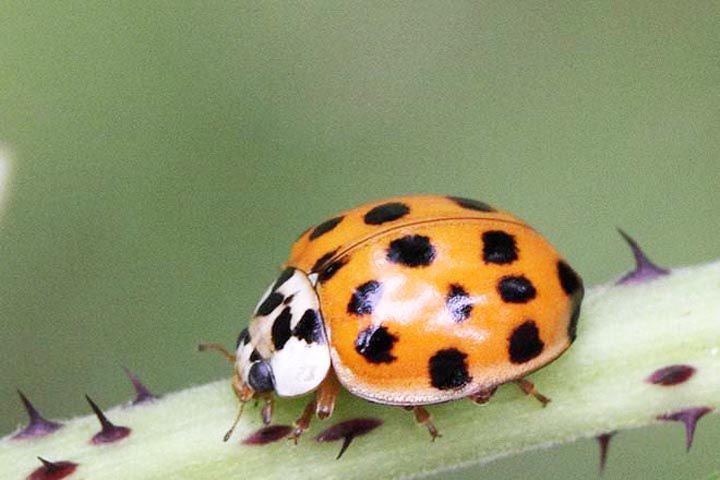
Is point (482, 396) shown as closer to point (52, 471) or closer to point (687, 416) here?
point (687, 416)

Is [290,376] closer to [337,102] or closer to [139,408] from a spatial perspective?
[139,408]

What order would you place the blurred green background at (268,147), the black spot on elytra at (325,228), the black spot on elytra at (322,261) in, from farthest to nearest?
the blurred green background at (268,147) < the black spot on elytra at (325,228) < the black spot on elytra at (322,261)

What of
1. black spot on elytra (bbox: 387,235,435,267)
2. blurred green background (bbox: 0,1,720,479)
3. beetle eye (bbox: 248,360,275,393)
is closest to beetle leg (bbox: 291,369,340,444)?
beetle eye (bbox: 248,360,275,393)

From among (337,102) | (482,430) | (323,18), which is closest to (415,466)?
(482,430)

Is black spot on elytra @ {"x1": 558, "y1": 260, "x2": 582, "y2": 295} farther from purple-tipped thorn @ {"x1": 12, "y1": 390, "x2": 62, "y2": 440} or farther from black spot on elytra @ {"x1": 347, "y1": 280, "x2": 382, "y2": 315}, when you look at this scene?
purple-tipped thorn @ {"x1": 12, "y1": 390, "x2": 62, "y2": 440}

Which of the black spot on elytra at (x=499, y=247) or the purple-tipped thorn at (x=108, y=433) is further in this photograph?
the black spot on elytra at (x=499, y=247)

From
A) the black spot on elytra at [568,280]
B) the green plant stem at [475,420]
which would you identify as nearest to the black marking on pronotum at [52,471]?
the green plant stem at [475,420]

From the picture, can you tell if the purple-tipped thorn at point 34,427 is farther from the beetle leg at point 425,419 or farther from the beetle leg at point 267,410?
the beetle leg at point 425,419
